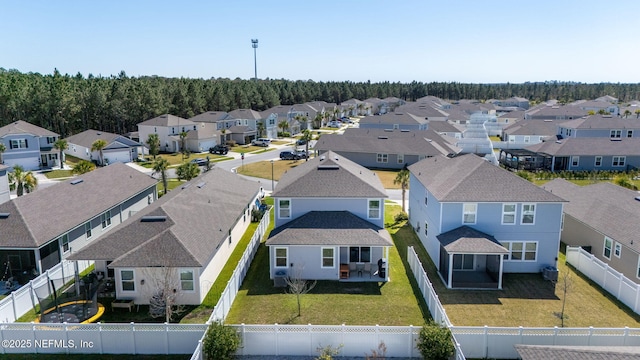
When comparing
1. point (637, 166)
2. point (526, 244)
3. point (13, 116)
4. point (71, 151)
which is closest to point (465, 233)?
point (526, 244)

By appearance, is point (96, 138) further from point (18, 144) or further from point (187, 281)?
point (187, 281)

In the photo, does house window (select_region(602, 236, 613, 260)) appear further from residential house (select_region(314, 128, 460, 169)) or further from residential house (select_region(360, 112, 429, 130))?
residential house (select_region(360, 112, 429, 130))

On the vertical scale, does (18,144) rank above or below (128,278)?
above

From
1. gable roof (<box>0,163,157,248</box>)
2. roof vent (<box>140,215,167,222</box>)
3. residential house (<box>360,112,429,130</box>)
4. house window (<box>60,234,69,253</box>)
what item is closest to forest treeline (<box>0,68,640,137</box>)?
residential house (<box>360,112,429,130</box>)

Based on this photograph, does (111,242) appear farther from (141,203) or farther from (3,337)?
(141,203)

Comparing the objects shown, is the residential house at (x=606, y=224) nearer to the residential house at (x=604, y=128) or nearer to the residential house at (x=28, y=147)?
the residential house at (x=604, y=128)

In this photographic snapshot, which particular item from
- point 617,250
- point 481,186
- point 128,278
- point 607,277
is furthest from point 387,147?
point 128,278

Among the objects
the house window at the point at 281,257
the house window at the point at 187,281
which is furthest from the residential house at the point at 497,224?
the house window at the point at 187,281
